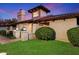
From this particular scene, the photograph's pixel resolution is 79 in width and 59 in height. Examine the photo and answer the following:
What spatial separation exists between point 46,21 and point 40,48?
44 cm

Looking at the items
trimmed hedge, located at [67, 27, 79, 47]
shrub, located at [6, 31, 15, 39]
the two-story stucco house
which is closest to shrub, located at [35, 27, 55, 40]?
the two-story stucco house

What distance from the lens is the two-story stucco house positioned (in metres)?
3.75

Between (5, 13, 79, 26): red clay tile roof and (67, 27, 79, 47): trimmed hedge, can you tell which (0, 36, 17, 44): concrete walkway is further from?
(67, 27, 79, 47): trimmed hedge

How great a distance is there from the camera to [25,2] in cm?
380

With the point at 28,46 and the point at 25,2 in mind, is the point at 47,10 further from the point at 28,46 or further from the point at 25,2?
the point at 28,46

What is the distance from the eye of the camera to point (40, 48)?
375 cm

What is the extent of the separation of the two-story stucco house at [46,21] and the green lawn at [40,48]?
0.13m

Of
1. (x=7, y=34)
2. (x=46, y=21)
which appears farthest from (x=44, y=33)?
(x=7, y=34)

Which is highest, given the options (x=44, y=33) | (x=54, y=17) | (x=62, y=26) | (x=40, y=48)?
(x=54, y=17)

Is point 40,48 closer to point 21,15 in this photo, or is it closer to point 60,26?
point 60,26

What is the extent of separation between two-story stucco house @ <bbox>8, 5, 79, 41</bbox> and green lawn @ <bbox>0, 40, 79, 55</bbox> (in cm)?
13

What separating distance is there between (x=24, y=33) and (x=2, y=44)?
1.28 ft

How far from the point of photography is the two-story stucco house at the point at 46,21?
375 cm

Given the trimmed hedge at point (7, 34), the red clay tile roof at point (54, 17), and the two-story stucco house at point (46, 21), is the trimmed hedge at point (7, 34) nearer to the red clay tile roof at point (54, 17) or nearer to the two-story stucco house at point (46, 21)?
the two-story stucco house at point (46, 21)
